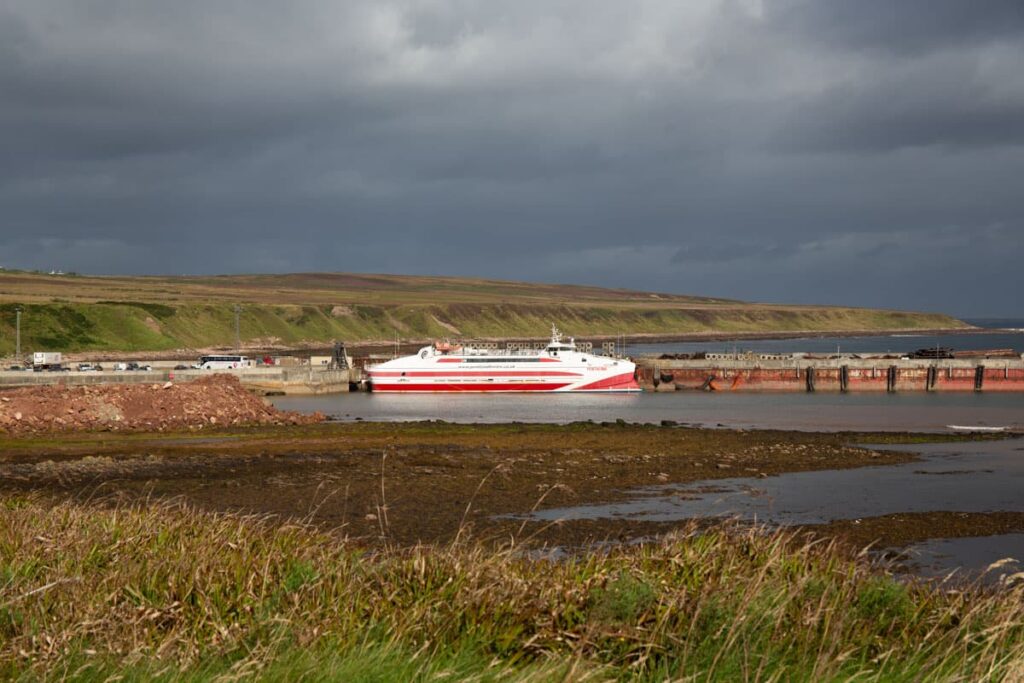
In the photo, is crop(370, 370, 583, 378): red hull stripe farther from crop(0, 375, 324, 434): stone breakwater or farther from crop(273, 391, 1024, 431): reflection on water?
crop(0, 375, 324, 434): stone breakwater

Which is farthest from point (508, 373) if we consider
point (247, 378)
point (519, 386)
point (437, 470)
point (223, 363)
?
point (437, 470)

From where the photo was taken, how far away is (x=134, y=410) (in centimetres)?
4931

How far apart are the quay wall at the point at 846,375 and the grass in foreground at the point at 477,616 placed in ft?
257

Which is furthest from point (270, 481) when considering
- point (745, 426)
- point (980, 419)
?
point (980, 419)

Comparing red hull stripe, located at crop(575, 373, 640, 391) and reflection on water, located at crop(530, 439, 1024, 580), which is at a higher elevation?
red hull stripe, located at crop(575, 373, 640, 391)

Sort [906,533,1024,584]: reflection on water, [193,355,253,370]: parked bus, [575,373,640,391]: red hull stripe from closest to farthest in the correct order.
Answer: [906,533,1024,584]: reflection on water < [575,373,640,391]: red hull stripe < [193,355,253,370]: parked bus

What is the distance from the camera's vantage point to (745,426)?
5606cm

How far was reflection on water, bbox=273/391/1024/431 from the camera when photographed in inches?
2343

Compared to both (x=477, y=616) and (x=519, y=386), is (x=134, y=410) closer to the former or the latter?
(x=519, y=386)

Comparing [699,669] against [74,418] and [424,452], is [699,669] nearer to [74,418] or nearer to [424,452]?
[424,452]

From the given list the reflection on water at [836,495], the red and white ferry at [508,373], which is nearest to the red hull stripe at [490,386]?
the red and white ferry at [508,373]

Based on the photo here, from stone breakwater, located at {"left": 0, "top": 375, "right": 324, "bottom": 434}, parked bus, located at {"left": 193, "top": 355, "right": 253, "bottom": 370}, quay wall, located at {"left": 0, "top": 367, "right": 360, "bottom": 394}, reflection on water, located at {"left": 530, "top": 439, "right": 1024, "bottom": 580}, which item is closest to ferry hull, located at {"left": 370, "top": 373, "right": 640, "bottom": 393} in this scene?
quay wall, located at {"left": 0, "top": 367, "right": 360, "bottom": 394}

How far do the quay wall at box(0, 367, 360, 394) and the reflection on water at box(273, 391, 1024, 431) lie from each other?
2.74m

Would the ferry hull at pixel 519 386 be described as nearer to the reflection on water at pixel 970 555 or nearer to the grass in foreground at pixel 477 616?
the reflection on water at pixel 970 555
